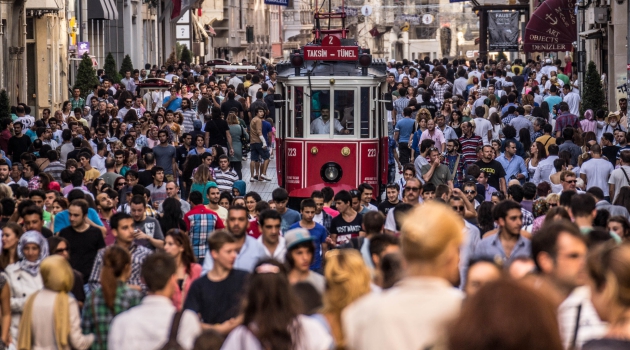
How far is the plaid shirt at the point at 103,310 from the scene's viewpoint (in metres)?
7.96

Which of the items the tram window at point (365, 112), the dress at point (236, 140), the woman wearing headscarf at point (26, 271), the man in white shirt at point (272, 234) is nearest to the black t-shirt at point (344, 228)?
the man in white shirt at point (272, 234)

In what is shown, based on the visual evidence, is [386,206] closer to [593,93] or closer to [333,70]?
[333,70]

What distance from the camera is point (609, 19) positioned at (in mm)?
33750

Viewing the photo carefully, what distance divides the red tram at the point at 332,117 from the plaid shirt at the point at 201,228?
6.25 m

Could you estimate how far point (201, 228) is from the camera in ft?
40.9

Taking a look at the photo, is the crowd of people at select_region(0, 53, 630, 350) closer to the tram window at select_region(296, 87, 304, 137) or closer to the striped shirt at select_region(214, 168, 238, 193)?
the striped shirt at select_region(214, 168, 238, 193)

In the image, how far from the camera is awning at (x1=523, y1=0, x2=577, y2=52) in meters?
37.8

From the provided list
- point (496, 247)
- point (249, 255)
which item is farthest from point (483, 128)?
point (249, 255)

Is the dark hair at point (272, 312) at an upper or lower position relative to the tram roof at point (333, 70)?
lower

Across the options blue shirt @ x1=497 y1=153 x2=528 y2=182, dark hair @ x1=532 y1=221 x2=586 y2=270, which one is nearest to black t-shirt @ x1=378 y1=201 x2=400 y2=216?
blue shirt @ x1=497 y1=153 x2=528 y2=182

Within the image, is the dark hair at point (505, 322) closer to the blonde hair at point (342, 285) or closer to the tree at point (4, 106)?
the blonde hair at point (342, 285)

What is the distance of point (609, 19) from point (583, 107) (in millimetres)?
5786

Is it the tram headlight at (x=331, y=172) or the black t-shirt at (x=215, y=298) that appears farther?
the tram headlight at (x=331, y=172)

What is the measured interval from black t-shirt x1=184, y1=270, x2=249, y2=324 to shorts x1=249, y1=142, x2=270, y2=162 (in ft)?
56.3
